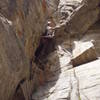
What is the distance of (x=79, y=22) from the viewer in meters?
21.8

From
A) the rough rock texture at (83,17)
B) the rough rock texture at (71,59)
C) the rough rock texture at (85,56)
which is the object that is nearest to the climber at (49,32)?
the rough rock texture at (71,59)

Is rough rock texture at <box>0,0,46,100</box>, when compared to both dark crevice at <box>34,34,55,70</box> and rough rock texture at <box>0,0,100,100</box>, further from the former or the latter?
dark crevice at <box>34,34,55,70</box>

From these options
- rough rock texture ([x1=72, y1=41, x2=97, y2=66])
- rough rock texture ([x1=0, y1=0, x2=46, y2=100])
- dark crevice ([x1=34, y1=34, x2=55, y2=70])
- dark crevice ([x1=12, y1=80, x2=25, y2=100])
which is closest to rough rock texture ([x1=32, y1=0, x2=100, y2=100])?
rough rock texture ([x1=72, y1=41, x2=97, y2=66])

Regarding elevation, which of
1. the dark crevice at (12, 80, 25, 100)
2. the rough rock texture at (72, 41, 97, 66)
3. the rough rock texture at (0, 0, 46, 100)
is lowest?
the rough rock texture at (72, 41, 97, 66)

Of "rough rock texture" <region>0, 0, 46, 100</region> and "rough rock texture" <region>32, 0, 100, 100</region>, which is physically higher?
"rough rock texture" <region>0, 0, 46, 100</region>

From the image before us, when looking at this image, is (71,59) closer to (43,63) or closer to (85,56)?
(85,56)

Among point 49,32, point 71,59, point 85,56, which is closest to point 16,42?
point 71,59

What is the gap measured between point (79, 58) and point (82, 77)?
314cm

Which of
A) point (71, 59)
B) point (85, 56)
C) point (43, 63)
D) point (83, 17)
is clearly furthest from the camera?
point (83, 17)

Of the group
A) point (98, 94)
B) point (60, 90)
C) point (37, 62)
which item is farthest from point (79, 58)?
point (98, 94)

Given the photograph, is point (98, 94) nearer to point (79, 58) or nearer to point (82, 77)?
point (82, 77)

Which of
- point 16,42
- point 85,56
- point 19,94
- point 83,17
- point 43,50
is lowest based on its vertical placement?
point 43,50

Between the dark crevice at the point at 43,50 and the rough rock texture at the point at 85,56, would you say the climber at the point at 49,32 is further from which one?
the rough rock texture at the point at 85,56

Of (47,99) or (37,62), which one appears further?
(37,62)
